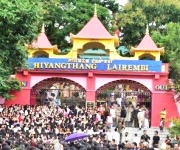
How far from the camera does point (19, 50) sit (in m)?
23.0

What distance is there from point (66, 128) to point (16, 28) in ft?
18.4

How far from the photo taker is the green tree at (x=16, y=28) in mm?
21219

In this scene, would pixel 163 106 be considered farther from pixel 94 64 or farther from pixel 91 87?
pixel 94 64

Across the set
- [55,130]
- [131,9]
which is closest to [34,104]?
[55,130]

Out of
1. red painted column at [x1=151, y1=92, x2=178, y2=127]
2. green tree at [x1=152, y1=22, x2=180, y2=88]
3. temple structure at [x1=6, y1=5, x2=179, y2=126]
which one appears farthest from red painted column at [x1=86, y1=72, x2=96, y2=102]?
green tree at [x1=152, y1=22, x2=180, y2=88]

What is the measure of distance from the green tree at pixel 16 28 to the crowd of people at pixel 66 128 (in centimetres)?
264

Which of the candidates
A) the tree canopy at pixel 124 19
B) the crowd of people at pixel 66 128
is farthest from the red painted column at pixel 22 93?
the tree canopy at pixel 124 19

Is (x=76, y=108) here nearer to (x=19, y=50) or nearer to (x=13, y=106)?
(x=13, y=106)

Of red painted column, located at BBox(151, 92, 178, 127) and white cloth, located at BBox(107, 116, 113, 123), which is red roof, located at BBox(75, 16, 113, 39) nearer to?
red painted column, located at BBox(151, 92, 178, 127)

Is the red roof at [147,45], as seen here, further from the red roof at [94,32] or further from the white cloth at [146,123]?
the white cloth at [146,123]

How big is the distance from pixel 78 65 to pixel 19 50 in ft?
32.7

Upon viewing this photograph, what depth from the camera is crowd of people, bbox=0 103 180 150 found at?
1971 cm

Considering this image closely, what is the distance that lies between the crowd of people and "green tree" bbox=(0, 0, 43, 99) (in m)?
2.64

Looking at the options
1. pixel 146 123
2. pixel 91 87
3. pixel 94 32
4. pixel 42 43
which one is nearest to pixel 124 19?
pixel 94 32
